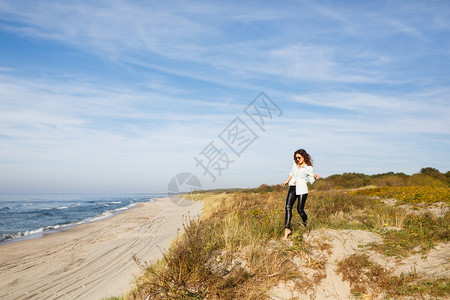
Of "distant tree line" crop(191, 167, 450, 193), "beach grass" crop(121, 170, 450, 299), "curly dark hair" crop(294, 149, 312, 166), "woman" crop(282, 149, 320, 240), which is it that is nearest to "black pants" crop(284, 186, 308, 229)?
"woman" crop(282, 149, 320, 240)

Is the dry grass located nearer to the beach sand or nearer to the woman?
the woman

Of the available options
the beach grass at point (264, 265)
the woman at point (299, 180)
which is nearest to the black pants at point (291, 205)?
the woman at point (299, 180)

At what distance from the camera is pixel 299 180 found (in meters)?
6.60

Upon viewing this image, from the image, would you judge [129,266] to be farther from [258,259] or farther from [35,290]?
[258,259]

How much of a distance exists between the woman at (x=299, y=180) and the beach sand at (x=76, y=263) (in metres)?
2.39

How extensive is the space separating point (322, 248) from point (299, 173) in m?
1.72

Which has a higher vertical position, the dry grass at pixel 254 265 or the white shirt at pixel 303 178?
the white shirt at pixel 303 178

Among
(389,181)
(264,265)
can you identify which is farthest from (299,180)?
(389,181)

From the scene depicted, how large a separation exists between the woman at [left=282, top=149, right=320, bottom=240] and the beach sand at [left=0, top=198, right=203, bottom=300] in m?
2.39

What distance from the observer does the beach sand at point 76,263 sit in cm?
668

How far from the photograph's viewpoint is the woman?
6.54 m

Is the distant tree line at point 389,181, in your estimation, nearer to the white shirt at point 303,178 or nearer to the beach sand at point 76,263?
the beach sand at point 76,263

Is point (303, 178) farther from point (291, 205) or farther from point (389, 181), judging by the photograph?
point (389, 181)

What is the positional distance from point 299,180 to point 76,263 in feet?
25.1
